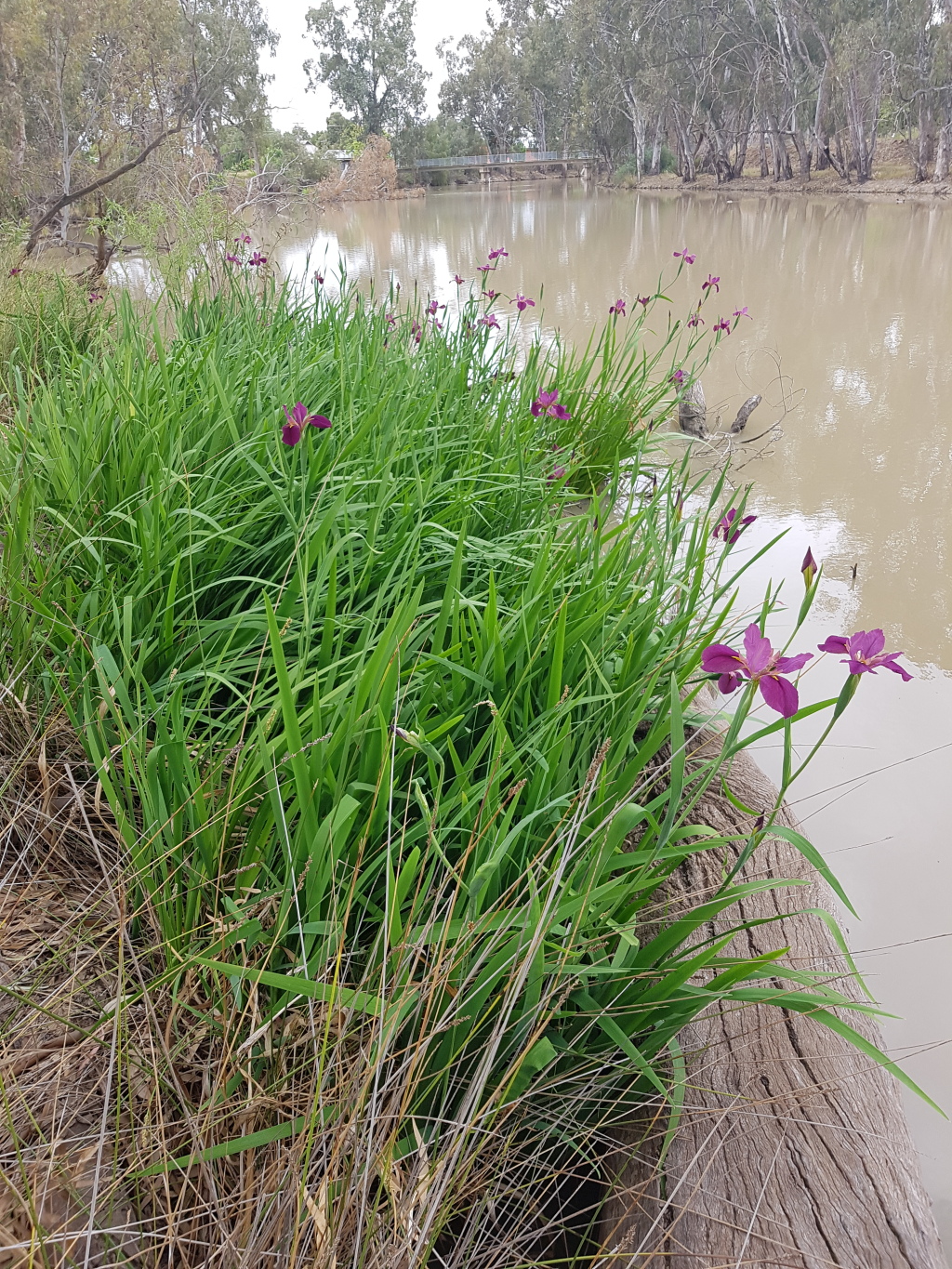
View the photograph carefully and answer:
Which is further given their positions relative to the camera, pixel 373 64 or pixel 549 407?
pixel 373 64

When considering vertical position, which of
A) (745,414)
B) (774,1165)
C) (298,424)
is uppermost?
(298,424)

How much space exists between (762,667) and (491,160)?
4501 centimetres

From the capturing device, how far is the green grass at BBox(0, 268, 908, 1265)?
794mm

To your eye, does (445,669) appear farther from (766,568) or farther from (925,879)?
(766,568)

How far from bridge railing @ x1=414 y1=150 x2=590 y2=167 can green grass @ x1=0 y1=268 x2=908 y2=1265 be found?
4086cm

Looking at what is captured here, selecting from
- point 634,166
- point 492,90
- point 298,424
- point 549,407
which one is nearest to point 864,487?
point 549,407

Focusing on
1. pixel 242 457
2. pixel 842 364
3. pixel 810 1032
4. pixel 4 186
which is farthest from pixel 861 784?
pixel 4 186

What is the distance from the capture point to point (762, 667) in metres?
0.75

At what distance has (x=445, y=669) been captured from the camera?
1280 millimetres

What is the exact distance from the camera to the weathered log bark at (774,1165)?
86 cm

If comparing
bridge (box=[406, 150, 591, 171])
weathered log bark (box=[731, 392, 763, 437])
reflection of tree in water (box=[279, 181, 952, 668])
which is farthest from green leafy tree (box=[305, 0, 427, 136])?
weathered log bark (box=[731, 392, 763, 437])

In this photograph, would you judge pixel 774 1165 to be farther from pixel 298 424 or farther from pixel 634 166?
pixel 634 166

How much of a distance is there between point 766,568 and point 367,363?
5.62 feet

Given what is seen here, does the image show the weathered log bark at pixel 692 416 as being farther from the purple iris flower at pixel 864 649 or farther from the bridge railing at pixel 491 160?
the bridge railing at pixel 491 160
